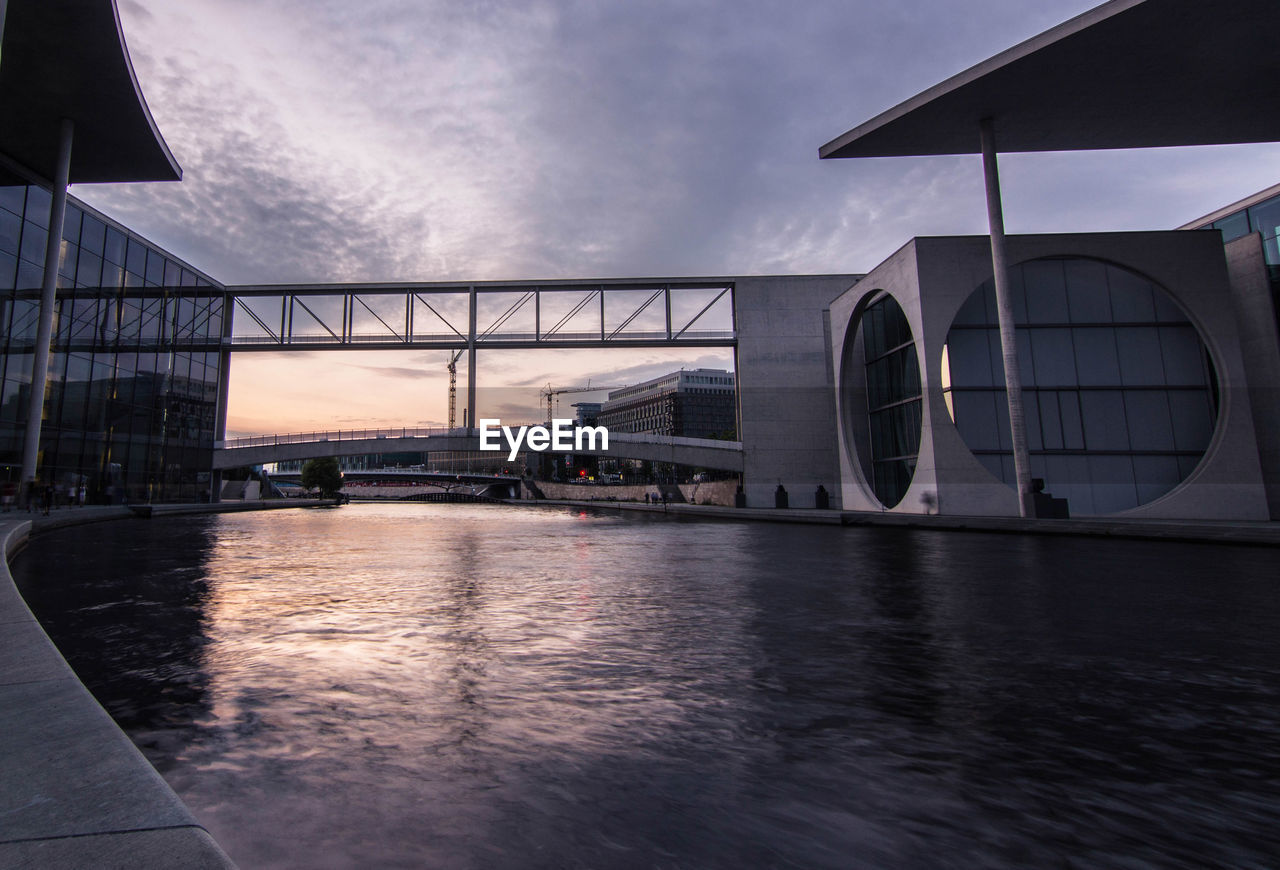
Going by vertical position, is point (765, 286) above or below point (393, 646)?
above

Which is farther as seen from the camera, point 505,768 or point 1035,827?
point 505,768

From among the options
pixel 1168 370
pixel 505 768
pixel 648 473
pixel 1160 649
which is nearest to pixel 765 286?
pixel 1168 370

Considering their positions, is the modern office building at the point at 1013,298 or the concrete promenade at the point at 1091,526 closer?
the concrete promenade at the point at 1091,526

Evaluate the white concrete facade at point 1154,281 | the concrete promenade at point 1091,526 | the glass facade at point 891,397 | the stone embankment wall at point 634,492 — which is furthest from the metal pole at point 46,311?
Result: the stone embankment wall at point 634,492

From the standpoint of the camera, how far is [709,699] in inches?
164

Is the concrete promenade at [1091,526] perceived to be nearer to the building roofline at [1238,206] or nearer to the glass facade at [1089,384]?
the glass facade at [1089,384]

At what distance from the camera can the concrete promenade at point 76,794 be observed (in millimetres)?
1712

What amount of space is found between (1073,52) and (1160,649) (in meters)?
23.2

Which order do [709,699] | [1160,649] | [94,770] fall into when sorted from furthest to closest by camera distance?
[1160,649] < [709,699] < [94,770]

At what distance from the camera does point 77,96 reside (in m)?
25.4

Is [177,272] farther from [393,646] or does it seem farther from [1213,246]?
[1213,246]

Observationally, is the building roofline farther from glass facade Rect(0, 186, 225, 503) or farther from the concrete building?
glass facade Rect(0, 186, 225, 503)

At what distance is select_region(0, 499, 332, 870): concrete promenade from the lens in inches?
67.4

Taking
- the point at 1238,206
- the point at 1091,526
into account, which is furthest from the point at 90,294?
the point at 1238,206
